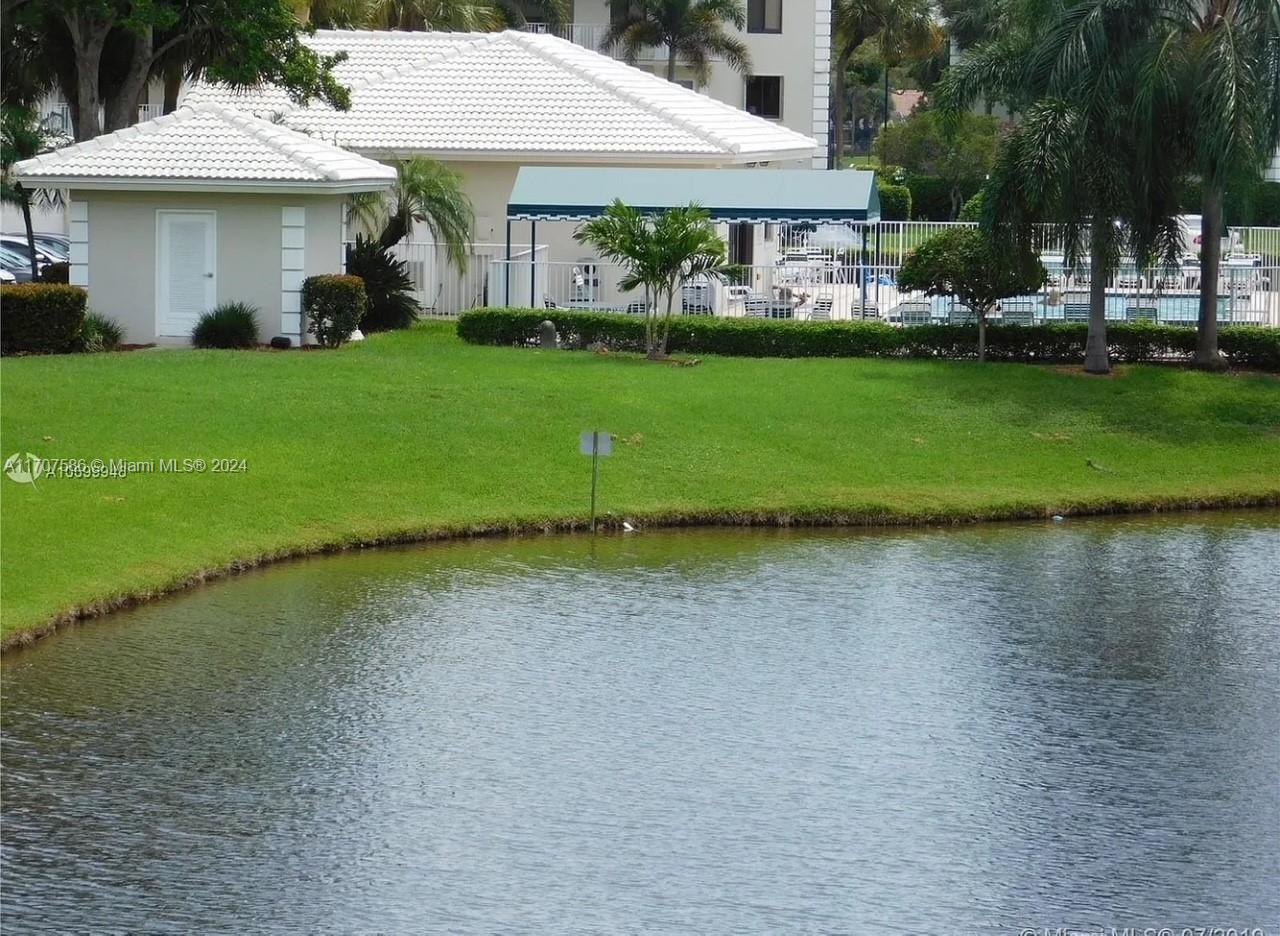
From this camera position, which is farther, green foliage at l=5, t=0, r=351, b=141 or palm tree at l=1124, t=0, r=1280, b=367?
green foliage at l=5, t=0, r=351, b=141

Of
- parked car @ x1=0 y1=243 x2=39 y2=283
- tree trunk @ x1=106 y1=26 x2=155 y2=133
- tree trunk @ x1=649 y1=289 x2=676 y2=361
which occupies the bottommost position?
tree trunk @ x1=649 y1=289 x2=676 y2=361

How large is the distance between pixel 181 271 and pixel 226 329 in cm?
138

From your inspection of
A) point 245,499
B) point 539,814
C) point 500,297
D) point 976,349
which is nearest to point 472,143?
point 500,297

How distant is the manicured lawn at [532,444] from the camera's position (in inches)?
714

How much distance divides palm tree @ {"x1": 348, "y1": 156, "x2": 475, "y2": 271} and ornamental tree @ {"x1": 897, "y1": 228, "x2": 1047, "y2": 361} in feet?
27.5

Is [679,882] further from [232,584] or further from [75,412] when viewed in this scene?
[75,412]

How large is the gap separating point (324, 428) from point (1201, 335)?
556 inches

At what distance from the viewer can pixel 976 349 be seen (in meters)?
→ 30.2

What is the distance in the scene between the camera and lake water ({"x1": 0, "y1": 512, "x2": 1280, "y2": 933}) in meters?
9.91

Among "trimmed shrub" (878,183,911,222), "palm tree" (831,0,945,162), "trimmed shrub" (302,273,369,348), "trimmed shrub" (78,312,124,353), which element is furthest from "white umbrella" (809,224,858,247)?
"palm tree" (831,0,945,162)

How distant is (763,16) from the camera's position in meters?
58.8

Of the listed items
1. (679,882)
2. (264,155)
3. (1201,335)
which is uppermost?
(264,155)

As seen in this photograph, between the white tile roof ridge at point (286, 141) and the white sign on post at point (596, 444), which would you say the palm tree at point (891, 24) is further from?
the white sign on post at point (596, 444)

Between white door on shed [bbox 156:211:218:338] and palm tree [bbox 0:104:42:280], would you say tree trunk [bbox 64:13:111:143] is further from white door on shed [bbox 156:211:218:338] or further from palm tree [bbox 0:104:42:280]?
white door on shed [bbox 156:211:218:338]
